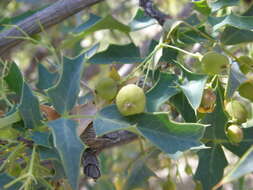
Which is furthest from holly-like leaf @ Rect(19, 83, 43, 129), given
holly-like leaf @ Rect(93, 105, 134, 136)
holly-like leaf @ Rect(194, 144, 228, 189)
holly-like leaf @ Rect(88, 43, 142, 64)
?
holly-like leaf @ Rect(194, 144, 228, 189)

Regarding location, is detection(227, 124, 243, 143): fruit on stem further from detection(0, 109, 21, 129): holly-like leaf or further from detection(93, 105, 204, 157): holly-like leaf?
detection(0, 109, 21, 129): holly-like leaf

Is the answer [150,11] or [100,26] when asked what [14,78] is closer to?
[100,26]

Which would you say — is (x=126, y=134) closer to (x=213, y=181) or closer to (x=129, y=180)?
(x=129, y=180)

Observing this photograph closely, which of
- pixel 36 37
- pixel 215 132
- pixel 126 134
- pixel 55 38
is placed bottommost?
pixel 55 38

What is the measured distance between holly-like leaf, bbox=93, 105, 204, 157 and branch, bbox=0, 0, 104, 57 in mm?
328

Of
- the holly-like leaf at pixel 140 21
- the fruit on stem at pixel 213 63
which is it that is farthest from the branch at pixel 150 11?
the fruit on stem at pixel 213 63

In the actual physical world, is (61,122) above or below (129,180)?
above

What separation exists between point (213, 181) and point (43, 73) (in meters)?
0.47

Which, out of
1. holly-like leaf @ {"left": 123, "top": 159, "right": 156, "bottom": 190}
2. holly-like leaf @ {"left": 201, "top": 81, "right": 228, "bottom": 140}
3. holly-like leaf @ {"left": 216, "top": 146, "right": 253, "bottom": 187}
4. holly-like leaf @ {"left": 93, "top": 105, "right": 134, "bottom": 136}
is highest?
holly-like leaf @ {"left": 216, "top": 146, "right": 253, "bottom": 187}

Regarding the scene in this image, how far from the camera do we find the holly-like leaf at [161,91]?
0.73 metres

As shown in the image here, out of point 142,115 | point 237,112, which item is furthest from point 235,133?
point 142,115

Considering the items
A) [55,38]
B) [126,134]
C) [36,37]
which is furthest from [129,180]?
[55,38]

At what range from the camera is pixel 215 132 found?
30.7 inches

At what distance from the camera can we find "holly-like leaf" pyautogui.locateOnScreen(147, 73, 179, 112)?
73cm
